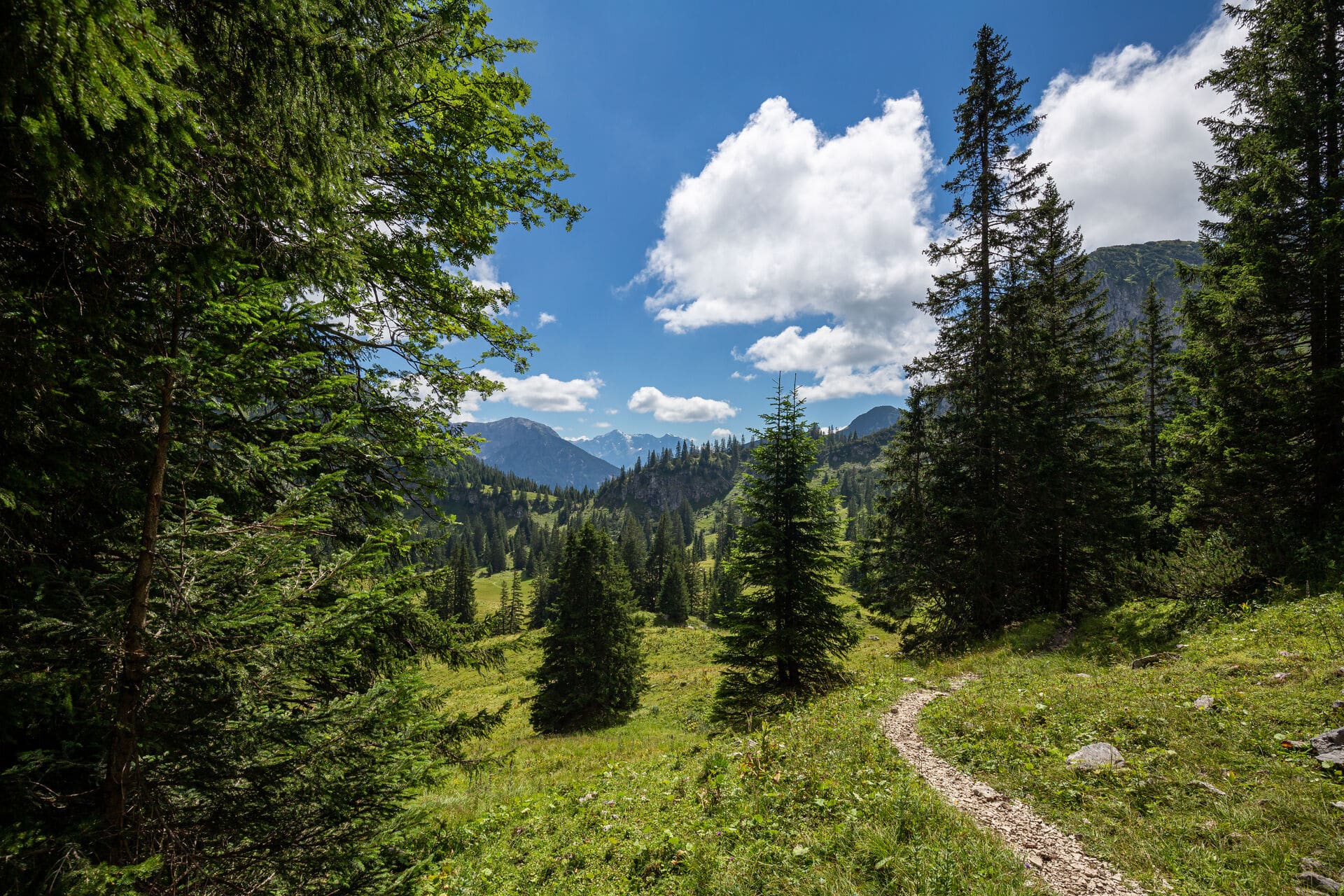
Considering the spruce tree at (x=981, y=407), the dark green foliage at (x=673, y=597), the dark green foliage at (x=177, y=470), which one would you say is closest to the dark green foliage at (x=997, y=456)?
the spruce tree at (x=981, y=407)

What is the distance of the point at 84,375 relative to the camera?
251cm

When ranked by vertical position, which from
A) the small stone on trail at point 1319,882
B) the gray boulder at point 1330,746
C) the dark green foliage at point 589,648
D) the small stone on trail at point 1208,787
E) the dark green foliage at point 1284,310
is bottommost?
the dark green foliage at point 589,648

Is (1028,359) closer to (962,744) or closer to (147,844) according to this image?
(962,744)

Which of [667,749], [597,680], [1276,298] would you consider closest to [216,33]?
[667,749]

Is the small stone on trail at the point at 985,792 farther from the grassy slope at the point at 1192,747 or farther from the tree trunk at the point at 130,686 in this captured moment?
the tree trunk at the point at 130,686

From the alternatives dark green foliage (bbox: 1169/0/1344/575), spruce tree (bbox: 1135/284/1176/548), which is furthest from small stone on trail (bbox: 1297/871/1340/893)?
spruce tree (bbox: 1135/284/1176/548)

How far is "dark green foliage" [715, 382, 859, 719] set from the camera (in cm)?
1327

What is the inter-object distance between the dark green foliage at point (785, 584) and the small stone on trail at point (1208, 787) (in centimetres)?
761

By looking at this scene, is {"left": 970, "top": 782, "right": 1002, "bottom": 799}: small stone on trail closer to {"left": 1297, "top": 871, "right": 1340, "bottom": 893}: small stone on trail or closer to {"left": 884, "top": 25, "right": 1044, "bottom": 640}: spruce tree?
{"left": 1297, "top": 871, "right": 1340, "bottom": 893}: small stone on trail

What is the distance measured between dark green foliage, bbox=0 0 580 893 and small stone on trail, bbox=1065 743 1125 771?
348 inches

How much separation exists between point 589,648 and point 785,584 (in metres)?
14.1

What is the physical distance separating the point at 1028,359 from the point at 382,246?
69.6ft

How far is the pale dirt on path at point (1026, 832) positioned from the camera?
4.69 metres

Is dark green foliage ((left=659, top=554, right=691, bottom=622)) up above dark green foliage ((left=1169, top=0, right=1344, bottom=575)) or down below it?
below
